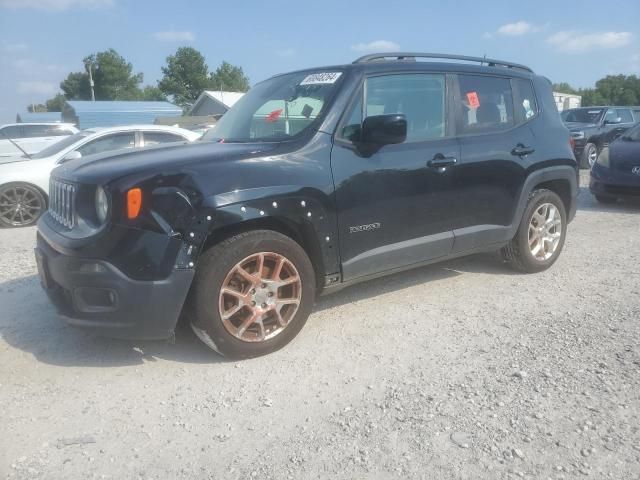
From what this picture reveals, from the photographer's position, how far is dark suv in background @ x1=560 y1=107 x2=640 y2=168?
13734mm

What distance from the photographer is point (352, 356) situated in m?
3.51

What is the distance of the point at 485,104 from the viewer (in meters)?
4.58

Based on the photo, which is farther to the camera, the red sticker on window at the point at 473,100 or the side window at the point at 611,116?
the side window at the point at 611,116

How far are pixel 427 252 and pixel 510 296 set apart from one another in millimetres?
927

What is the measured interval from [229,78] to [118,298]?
8623 cm

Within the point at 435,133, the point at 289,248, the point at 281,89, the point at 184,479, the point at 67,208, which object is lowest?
the point at 184,479

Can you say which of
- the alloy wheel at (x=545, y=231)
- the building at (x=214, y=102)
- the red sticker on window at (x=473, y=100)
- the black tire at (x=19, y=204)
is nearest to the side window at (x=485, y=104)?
the red sticker on window at (x=473, y=100)

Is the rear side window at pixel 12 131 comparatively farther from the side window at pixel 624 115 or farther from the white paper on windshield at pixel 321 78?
the side window at pixel 624 115

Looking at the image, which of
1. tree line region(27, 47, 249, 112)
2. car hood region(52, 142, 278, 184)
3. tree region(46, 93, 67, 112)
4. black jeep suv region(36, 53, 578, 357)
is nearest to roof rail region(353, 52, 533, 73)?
black jeep suv region(36, 53, 578, 357)

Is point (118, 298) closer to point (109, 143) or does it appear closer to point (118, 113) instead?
point (109, 143)

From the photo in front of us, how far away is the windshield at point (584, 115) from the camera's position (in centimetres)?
1461

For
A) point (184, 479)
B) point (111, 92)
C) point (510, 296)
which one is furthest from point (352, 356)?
point (111, 92)

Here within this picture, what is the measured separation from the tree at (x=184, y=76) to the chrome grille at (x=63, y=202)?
7808cm

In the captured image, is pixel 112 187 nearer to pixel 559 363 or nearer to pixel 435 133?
pixel 435 133
